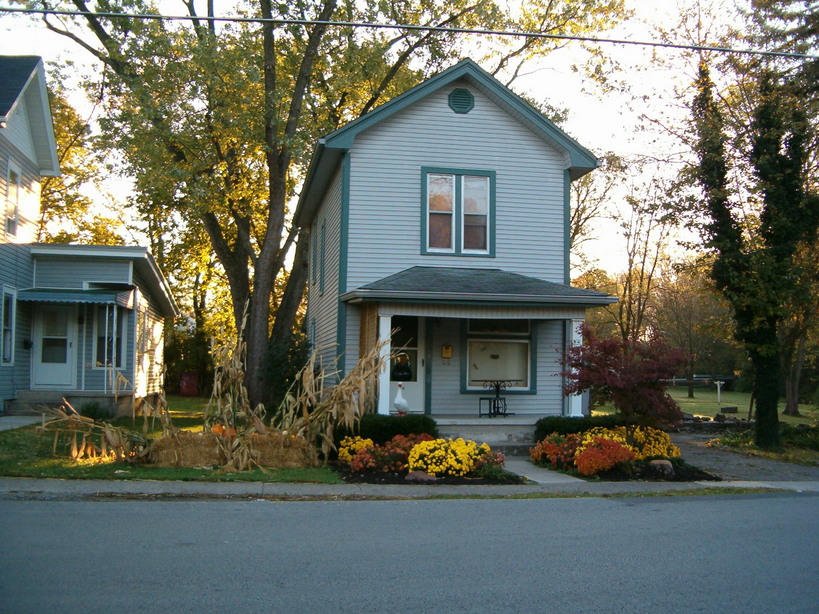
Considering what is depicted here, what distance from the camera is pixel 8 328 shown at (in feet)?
63.5

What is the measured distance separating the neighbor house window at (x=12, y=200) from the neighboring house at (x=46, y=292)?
25 millimetres

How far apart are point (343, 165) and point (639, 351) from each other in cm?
730

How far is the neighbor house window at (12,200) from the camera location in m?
19.5

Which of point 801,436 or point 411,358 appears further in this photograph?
point 801,436

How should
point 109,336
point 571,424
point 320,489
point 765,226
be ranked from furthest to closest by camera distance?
point 109,336, point 765,226, point 571,424, point 320,489

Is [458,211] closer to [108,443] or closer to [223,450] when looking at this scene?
[223,450]

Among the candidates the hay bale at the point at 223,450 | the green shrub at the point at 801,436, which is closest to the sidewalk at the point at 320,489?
the hay bale at the point at 223,450

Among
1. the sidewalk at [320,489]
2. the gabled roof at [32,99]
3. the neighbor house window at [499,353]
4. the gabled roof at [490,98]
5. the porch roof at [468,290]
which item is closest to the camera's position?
the sidewalk at [320,489]

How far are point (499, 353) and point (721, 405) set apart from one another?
2667 cm

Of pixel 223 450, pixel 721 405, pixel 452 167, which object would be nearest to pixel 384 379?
pixel 223 450

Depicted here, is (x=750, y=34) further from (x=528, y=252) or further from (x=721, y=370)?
(x=721, y=370)

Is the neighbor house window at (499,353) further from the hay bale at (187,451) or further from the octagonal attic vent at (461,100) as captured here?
the hay bale at (187,451)

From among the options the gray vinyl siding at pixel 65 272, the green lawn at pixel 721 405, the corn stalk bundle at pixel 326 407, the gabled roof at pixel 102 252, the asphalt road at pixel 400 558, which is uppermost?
the gabled roof at pixel 102 252

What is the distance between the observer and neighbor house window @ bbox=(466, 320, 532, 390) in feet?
56.9
